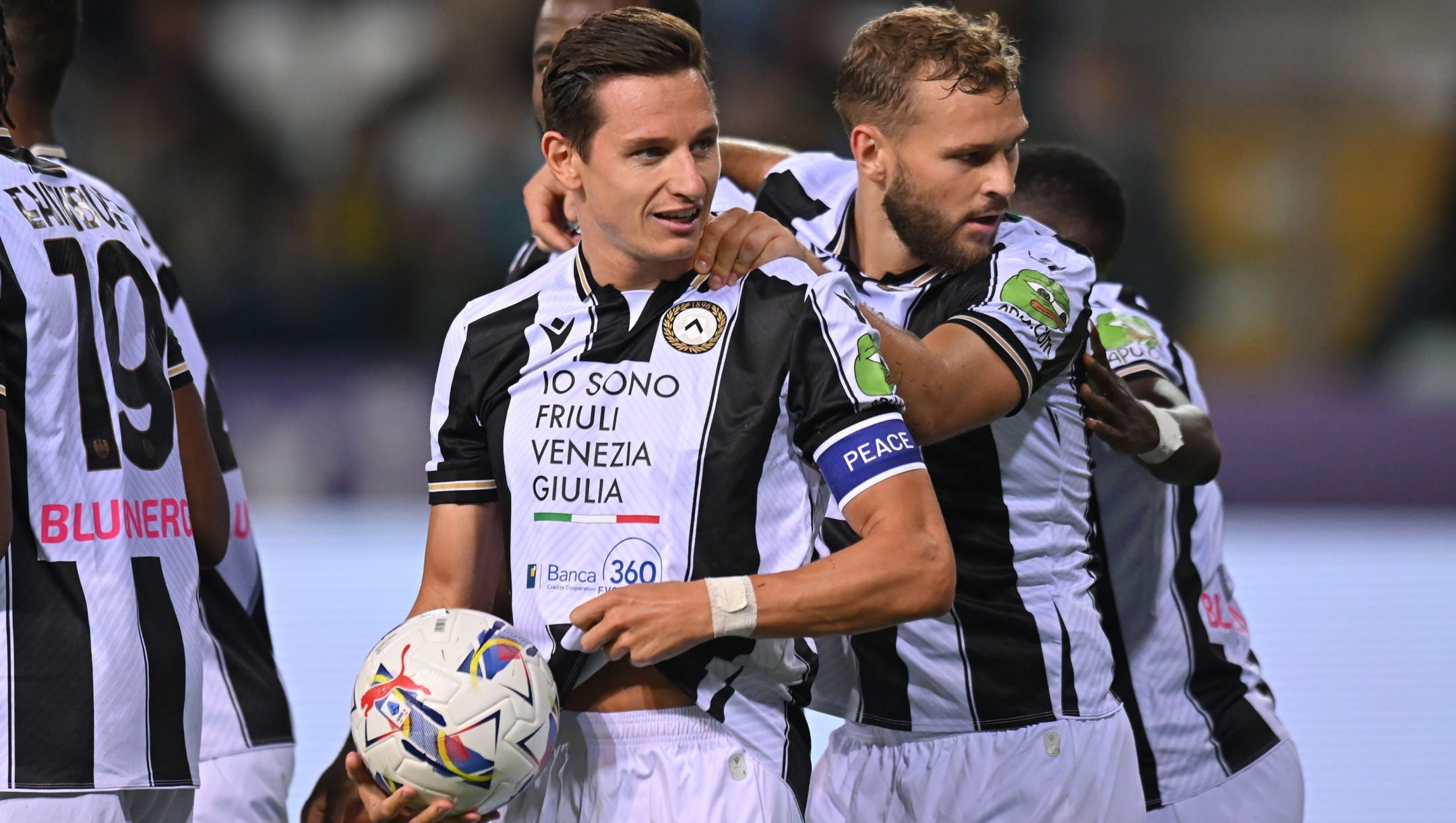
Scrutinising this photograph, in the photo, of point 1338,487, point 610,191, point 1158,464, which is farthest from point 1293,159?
point 610,191

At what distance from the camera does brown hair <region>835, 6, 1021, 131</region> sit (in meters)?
3.54

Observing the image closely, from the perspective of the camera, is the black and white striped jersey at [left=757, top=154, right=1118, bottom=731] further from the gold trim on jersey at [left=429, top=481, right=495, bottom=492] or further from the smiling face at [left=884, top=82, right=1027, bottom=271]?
the gold trim on jersey at [left=429, top=481, right=495, bottom=492]

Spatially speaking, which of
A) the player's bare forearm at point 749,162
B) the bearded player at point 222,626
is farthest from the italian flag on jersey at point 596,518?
the player's bare forearm at point 749,162

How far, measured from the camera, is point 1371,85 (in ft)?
43.1

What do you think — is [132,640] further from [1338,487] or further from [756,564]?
[1338,487]

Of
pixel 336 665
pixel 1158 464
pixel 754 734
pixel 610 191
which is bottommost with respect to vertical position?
pixel 336 665

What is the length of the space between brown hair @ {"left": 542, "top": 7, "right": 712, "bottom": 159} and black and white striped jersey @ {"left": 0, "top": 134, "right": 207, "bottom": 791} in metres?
0.98

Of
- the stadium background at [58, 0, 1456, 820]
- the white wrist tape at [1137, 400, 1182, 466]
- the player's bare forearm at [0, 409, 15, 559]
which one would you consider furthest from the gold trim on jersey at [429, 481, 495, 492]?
the stadium background at [58, 0, 1456, 820]

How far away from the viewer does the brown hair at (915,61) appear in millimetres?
3539

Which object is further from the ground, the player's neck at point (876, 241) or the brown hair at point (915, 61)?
the brown hair at point (915, 61)

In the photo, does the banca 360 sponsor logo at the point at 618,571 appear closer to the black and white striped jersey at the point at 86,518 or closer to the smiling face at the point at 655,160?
the smiling face at the point at 655,160

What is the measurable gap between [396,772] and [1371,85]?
12.4 m

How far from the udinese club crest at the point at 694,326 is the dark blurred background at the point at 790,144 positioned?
7509mm

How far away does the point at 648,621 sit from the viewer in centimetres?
260
